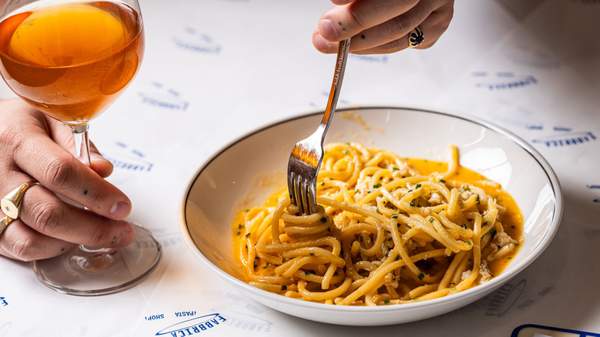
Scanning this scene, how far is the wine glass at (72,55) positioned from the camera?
5.65 feet

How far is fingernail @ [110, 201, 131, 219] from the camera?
79.8 inches

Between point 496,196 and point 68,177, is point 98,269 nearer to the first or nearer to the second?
point 68,177

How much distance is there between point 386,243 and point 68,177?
2.91 ft

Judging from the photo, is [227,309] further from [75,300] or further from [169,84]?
[169,84]

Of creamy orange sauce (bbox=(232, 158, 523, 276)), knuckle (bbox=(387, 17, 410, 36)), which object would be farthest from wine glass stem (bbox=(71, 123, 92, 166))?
knuckle (bbox=(387, 17, 410, 36))

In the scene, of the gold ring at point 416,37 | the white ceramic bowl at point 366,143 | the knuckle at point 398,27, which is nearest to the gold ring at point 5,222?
the white ceramic bowl at point 366,143

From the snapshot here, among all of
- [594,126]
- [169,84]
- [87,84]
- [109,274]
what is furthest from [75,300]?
[594,126]

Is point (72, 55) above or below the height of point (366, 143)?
above

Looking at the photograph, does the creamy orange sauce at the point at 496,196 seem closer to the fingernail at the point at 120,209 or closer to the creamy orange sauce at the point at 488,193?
the creamy orange sauce at the point at 488,193

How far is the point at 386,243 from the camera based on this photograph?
6.68 ft

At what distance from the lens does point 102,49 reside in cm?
175

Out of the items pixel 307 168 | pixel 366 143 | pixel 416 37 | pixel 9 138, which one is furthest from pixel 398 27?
pixel 9 138

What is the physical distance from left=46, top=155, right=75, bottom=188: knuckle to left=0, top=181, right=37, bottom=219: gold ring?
0.09 metres

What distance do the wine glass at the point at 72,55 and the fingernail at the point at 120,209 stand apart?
0.15 meters
